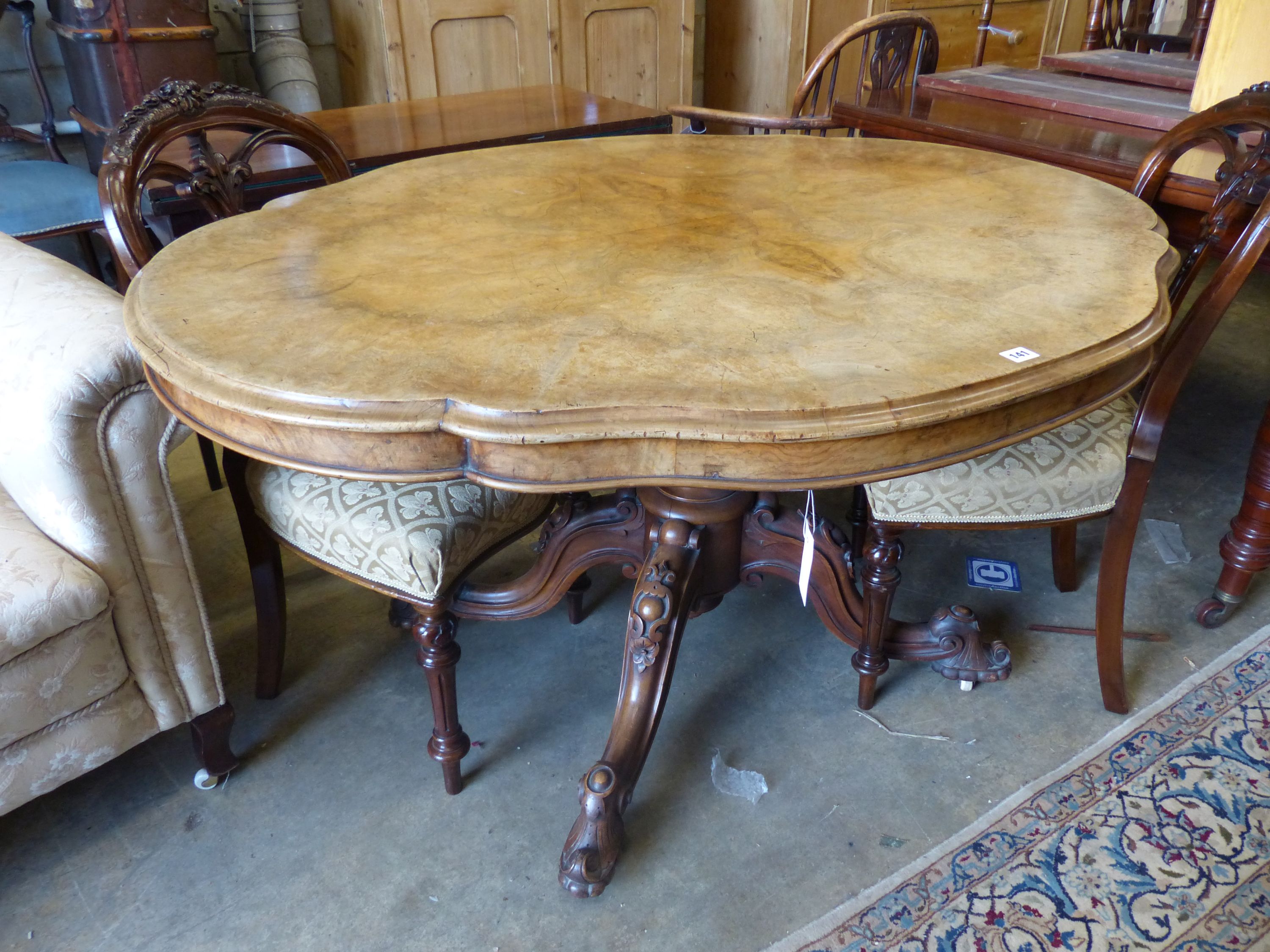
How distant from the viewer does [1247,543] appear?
1.63 m

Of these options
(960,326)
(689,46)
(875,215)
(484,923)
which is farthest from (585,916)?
(689,46)

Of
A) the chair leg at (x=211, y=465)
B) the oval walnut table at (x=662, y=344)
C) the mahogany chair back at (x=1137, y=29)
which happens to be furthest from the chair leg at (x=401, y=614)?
the mahogany chair back at (x=1137, y=29)

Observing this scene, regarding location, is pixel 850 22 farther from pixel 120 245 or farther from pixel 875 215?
pixel 120 245

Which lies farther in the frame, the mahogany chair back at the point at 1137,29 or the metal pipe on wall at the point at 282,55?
the mahogany chair back at the point at 1137,29

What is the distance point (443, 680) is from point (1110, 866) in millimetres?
936

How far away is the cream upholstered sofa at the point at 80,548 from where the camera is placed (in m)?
1.11

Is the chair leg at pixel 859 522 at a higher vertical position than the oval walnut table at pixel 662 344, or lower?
lower

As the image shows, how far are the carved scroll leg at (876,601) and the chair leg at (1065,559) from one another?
1.51 ft

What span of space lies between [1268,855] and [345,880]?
125 centimetres

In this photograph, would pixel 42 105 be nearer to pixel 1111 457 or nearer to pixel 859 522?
pixel 859 522

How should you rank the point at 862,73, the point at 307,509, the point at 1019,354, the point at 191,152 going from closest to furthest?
the point at 1019,354 < the point at 307,509 < the point at 191,152 < the point at 862,73

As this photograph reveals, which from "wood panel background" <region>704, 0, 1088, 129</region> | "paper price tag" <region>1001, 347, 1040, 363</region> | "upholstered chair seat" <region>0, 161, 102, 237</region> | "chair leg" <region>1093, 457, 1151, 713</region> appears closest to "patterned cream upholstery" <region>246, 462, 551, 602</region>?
"paper price tag" <region>1001, 347, 1040, 363</region>

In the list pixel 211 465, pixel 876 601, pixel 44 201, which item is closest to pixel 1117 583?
pixel 876 601

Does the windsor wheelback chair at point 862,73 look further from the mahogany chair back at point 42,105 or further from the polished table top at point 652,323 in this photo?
the mahogany chair back at point 42,105
